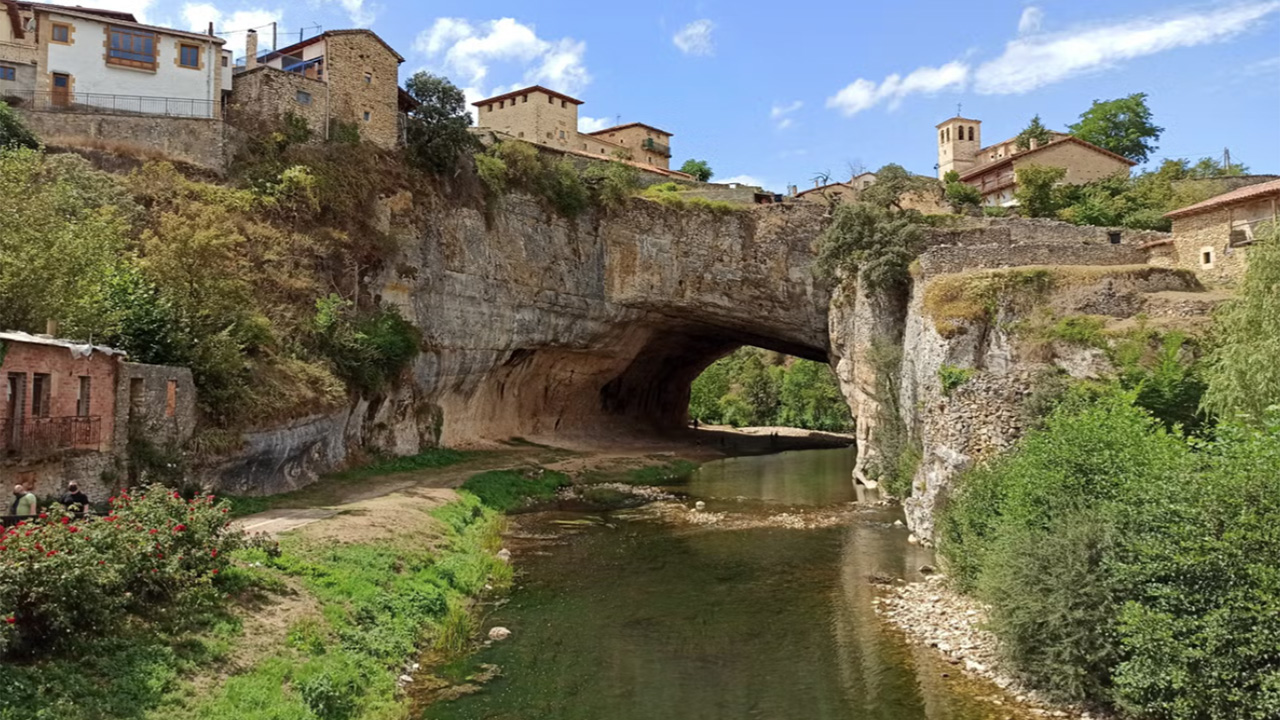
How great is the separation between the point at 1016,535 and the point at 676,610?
6886 mm

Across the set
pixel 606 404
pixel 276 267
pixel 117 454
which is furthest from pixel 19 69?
pixel 606 404

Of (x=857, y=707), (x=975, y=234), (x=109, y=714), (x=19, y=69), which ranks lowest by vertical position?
(x=857, y=707)

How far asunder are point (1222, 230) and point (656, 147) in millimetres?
53353

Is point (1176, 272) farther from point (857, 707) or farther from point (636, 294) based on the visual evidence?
point (636, 294)

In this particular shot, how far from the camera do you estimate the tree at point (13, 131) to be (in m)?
26.8

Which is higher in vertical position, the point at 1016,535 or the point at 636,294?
the point at 636,294

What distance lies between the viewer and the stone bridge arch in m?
39.1

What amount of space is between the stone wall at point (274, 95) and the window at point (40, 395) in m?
21.4

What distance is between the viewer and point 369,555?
57.2 feet

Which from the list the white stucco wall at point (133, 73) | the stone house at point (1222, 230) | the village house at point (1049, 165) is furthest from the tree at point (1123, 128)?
the white stucco wall at point (133, 73)

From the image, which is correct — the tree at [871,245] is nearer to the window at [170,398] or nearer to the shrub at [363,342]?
the shrub at [363,342]

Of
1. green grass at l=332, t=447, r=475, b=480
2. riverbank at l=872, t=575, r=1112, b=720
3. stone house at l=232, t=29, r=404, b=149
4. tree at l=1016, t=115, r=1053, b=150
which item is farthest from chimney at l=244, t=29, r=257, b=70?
tree at l=1016, t=115, r=1053, b=150

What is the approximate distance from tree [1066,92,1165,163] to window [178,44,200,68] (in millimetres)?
62128

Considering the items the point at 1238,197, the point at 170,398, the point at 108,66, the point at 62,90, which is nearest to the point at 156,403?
the point at 170,398
